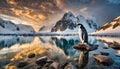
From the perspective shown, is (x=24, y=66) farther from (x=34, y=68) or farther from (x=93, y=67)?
(x=93, y=67)

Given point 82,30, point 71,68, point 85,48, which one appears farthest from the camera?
point 82,30

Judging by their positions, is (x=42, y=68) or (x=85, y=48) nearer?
(x=42, y=68)

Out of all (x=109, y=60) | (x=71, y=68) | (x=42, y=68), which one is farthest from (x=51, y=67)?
(x=109, y=60)

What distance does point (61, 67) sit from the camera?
55.2ft

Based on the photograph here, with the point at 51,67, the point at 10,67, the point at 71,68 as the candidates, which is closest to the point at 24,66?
the point at 10,67

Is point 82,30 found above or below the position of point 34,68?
above

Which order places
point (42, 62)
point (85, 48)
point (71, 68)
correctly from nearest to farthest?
point (71, 68) → point (42, 62) → point (85, 48)

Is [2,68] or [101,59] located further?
[101,59]

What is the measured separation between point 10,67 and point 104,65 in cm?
923

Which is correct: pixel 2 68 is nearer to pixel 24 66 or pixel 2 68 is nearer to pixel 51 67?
pixel 24 66

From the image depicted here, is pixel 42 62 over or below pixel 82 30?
below

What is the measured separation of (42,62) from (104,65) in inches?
253

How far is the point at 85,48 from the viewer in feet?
96.3

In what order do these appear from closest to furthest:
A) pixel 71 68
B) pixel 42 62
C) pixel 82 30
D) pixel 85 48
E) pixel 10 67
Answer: pixel 71 68 → pixel 10 67 → pixel 42 62 → pixel 85 48 → pixel 82 30
